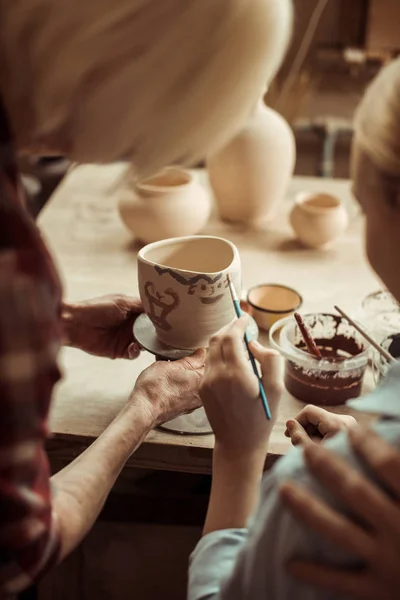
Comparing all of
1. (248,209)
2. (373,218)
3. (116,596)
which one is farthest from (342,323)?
(116,596)

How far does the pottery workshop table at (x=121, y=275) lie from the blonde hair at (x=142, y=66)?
0.10m

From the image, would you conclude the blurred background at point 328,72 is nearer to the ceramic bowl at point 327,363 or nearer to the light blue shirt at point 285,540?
the ceramic bowl at point 327,363

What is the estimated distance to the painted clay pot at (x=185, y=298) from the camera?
995 mm

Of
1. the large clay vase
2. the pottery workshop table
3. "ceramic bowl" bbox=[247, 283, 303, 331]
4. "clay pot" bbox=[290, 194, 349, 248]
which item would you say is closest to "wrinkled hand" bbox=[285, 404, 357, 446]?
the pottery workshop table

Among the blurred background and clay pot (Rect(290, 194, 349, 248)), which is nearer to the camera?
clay pot (Rect(290, 194, 349, 248))

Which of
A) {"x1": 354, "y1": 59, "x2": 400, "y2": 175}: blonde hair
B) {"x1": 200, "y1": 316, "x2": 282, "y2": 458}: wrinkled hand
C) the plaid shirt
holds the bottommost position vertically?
{"x1": 200, "y1": 316, "x2": 282, "y2": 458}: wrinkled hand

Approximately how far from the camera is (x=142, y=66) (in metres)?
0.68

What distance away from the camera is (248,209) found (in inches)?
64.7

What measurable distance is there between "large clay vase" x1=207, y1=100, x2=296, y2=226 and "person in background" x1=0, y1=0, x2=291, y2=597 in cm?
82

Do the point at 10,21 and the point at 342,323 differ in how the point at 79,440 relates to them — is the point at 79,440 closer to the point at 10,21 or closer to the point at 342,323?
the point at 342,323

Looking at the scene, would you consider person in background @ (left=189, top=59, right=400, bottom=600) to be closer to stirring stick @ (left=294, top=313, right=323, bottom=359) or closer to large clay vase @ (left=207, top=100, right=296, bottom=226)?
stirring stick @ (left=294, top=313, right=323, bottom=359)

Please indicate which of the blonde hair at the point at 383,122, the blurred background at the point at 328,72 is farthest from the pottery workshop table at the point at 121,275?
the blurred background at the point at 328,72

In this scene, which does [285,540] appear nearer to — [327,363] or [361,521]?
[361,521]

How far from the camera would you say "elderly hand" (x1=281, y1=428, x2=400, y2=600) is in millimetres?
595
